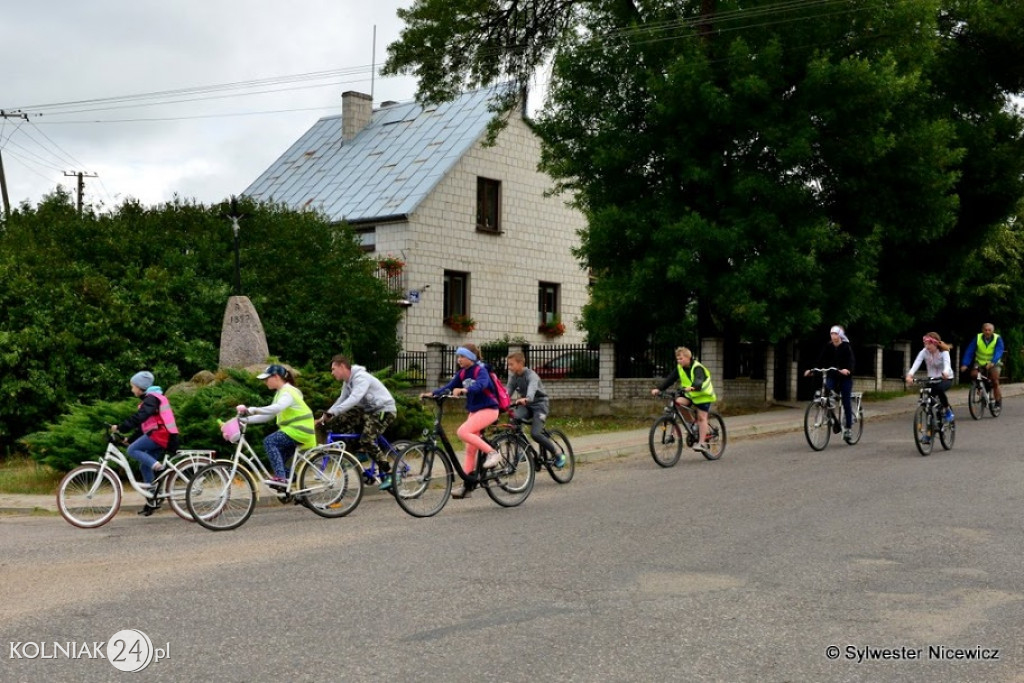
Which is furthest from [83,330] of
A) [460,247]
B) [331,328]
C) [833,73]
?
[460,247]

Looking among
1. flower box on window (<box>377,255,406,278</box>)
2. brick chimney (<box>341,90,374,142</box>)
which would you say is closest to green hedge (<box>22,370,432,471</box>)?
flower box on window (<box>377,255,406,278</box>)

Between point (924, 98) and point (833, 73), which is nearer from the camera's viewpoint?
point (833, 73)

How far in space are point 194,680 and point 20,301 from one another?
17598 mm

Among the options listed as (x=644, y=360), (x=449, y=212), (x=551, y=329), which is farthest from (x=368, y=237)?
(x=644, y=360)

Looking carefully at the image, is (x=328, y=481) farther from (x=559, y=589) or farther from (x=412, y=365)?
(x=412, y=365)

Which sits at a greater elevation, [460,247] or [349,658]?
[460,247]

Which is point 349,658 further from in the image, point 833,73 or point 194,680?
point 833,73

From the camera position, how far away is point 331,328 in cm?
2925

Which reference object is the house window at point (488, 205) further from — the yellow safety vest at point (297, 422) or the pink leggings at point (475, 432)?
the yellow safety vest at point (297, 422)

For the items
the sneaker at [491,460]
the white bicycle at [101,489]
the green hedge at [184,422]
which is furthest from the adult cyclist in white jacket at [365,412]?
the green hedge at [184,422]

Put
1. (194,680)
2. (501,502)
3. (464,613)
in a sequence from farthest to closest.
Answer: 1. (501,502)
2. (464,613)
3. (194,680)

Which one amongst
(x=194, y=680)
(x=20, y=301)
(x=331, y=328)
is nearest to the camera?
(x=194, y=680)

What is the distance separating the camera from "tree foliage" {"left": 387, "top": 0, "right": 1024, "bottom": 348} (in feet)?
77.9

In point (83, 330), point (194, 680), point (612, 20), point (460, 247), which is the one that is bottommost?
point (194, 680)
